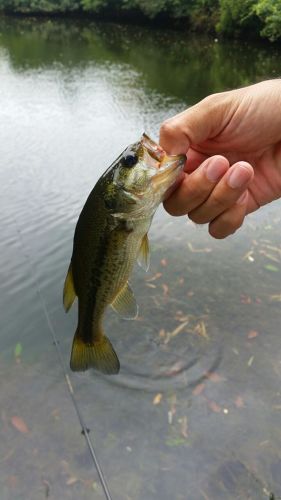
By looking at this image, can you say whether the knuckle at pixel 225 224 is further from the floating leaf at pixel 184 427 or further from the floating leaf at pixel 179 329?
the floating leaf at pixel 179 329

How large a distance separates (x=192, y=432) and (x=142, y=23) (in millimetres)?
48887

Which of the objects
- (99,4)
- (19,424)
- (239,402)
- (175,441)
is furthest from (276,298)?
(99,4)

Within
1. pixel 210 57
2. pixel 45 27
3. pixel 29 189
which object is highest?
pixel 45 27

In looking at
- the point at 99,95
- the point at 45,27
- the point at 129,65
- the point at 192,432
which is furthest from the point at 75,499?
the point at 45,27

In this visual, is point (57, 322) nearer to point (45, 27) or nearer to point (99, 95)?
point (99, 95)

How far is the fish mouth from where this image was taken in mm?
2072

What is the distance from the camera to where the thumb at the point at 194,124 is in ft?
8.08

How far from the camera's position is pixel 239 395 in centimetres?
450

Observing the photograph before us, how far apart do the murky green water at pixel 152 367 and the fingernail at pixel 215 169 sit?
281 centimetres

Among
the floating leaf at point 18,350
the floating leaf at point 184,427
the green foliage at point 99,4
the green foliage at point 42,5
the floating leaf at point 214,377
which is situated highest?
the green foliage at point 42,5

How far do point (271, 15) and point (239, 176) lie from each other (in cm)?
2828

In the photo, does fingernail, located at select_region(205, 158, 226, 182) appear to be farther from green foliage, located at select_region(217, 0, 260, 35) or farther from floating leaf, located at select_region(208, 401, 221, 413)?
green foliage, located at select_region(217, 0, 260, 35)

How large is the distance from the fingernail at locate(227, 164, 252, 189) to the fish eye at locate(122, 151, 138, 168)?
0.55m

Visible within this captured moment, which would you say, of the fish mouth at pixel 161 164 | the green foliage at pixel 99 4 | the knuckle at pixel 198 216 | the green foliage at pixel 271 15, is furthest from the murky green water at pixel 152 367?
the green foliage at pixel 99 4
